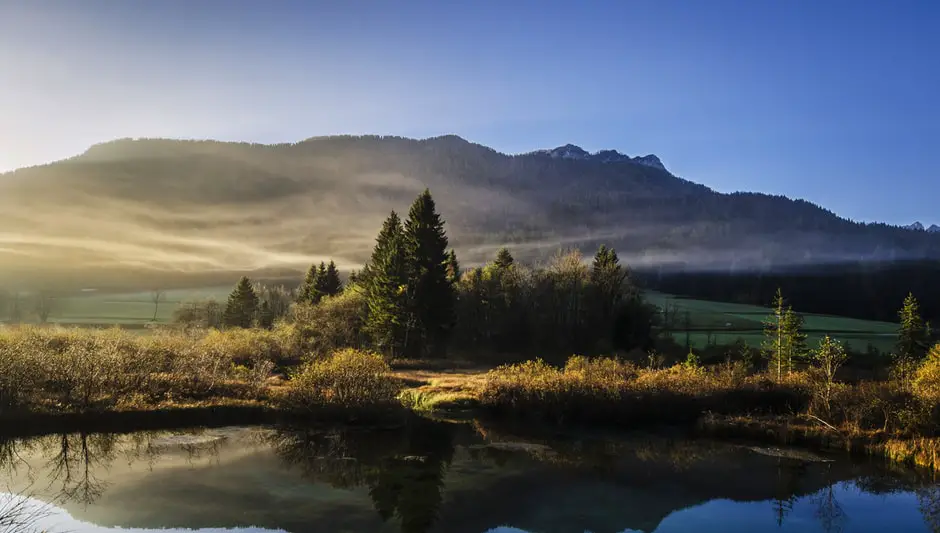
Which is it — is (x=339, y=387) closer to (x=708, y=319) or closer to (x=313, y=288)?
(x=313, y=288)

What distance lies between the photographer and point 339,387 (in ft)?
112

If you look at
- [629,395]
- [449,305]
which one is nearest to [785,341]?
[629,395]

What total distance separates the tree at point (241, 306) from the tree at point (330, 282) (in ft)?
34.9

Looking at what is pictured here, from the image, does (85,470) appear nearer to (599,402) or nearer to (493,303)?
(599,402)

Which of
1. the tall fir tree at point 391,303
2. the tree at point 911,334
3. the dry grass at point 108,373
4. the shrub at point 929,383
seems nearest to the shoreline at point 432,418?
the dry grass at point 108,373

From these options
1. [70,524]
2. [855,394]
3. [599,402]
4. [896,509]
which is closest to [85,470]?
[70,524]

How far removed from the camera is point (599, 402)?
121 feet

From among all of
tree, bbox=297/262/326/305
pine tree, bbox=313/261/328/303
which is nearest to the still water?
tree, bbox=297/262/326/305

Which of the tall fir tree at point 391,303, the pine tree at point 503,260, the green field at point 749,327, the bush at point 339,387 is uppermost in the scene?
the pine tree at point 503,260

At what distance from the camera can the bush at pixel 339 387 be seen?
33938 millimetres

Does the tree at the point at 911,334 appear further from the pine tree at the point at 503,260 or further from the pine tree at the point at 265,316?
A: the pine tree at the point at 265,316

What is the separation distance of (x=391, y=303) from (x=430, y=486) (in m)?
38.6

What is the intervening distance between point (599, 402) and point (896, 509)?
16530 mm

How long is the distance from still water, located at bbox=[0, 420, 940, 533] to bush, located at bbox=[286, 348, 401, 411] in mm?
2959
